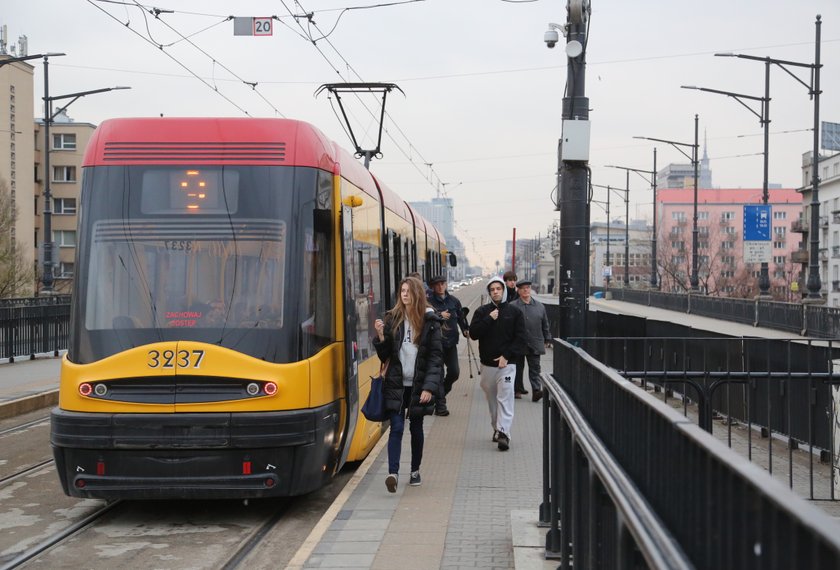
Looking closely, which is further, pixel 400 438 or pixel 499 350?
pixel 499 350

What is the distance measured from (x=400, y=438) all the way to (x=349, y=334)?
3.18ft

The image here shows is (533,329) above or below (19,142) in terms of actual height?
below

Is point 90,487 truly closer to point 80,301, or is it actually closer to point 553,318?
point 80,301

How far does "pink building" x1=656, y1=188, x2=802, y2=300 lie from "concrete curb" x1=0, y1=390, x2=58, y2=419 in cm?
7816

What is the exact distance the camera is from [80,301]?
26.2 feet

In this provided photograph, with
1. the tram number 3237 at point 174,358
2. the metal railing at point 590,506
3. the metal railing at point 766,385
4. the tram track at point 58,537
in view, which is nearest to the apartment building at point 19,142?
the metal railing at point 766,385

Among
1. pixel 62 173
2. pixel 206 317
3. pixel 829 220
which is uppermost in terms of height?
pixel 62 173

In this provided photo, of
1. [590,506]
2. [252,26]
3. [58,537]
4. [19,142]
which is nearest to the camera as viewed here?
[590,506]

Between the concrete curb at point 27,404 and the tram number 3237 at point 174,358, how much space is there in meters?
7.81

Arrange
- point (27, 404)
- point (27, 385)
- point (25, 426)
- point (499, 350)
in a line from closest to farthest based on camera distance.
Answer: point (499, 350)
point (25, 426)
point (27, 404)
point (27, 385)

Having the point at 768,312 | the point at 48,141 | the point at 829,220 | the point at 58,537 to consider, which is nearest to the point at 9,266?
the point at 48,141

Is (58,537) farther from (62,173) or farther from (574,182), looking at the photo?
(62,173)

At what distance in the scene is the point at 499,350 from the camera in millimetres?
10922

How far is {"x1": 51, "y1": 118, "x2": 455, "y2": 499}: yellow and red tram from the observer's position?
761 cm
